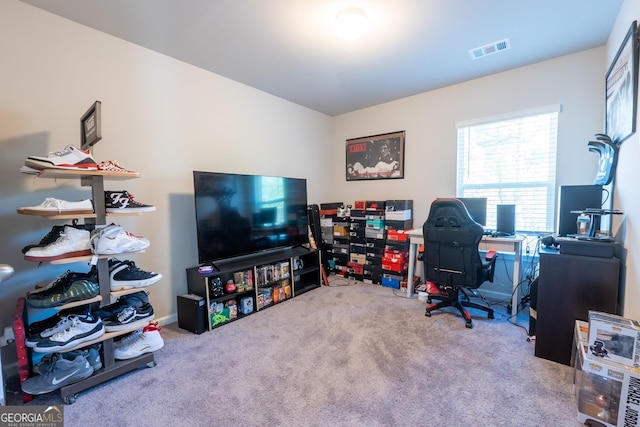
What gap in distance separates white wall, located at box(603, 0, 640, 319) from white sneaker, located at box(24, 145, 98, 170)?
10.2 ft

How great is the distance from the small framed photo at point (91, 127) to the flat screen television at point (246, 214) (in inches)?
30.8

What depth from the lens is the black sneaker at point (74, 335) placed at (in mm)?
1519

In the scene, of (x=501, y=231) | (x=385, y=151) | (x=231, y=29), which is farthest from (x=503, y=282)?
(x=231, y=29)

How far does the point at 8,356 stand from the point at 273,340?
69.3 inches

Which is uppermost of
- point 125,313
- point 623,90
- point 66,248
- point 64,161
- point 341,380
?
point 623,90

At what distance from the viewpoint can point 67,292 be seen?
1.58 meters

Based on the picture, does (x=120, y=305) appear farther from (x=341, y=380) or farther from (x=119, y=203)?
(x=341, y=380)

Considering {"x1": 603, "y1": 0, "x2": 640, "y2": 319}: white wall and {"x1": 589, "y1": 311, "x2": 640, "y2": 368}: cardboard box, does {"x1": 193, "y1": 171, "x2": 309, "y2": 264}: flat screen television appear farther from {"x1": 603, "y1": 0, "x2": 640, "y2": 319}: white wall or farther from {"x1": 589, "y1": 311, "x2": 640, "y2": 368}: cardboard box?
{"x1": 603, "y1": 0, "x2": 640, "y2": 319}: white wall

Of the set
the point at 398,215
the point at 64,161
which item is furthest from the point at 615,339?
the point at 64,161

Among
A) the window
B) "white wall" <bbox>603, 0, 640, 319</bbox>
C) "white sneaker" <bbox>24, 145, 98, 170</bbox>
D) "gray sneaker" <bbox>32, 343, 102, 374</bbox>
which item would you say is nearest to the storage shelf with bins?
"gray sneaker" <bbox>32, 343, 102, 374</bbox>

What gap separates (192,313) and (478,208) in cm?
306

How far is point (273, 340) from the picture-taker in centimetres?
226

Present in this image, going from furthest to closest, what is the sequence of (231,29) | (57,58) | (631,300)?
1. (231,29)
2. (57,58)
3. (631,300)

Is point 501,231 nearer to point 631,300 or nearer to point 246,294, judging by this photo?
point 631,300
